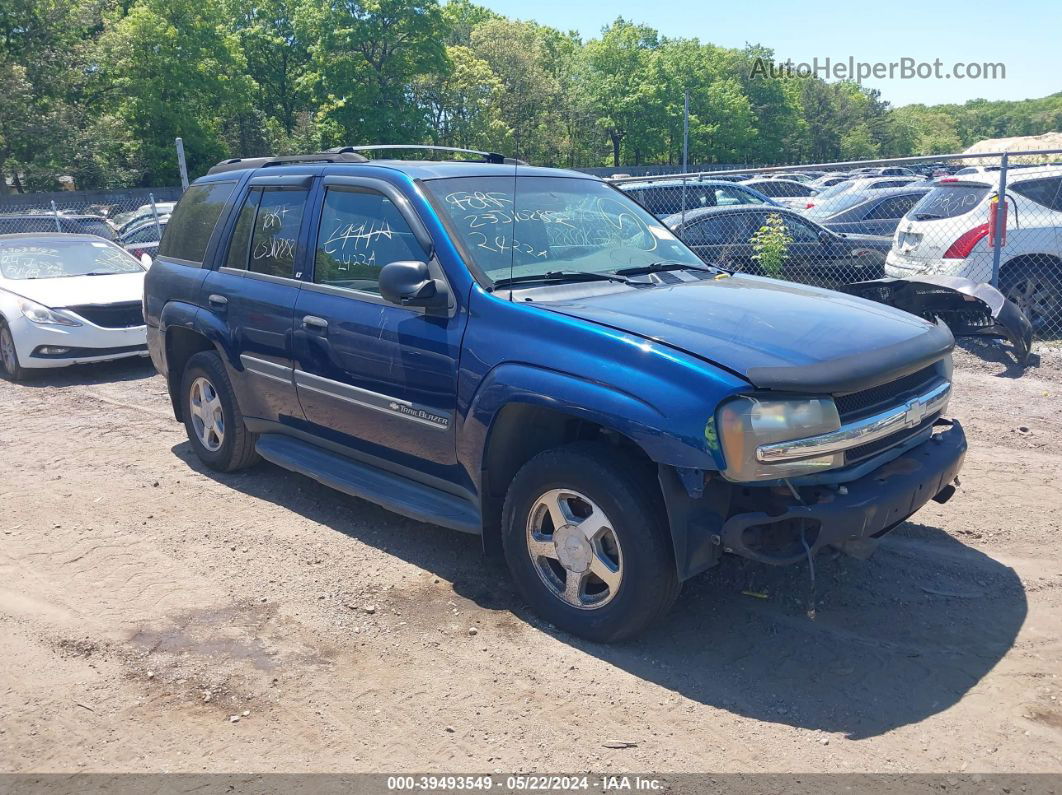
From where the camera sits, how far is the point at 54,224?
20.0m

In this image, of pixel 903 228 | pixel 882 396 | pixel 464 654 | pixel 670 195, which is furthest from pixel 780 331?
pixel 670 195

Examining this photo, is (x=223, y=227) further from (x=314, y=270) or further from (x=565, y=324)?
(x=565, y=324)

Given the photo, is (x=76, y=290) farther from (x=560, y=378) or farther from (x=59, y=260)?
(x=560, y=378)

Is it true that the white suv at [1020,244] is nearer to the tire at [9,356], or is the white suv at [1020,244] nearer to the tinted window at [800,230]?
the tinted window at [800,230]

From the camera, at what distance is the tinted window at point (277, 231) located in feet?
17.0

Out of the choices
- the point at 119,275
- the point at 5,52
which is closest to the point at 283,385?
the point at 119,275

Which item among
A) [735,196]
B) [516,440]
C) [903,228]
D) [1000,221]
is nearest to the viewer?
[516,440]

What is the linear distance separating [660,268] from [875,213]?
11199 millimetres

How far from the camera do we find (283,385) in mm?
5160

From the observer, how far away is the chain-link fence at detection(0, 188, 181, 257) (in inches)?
715

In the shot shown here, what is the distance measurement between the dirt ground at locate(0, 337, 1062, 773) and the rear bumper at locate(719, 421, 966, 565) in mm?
551

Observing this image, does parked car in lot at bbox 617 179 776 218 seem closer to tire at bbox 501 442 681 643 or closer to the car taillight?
the car taillight

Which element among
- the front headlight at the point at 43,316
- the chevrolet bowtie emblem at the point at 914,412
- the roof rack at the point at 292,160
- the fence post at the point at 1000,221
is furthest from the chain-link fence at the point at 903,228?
the front headlight at the point at 43,316

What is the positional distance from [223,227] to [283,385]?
1.31m
